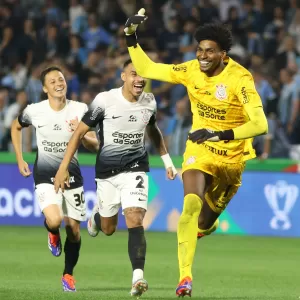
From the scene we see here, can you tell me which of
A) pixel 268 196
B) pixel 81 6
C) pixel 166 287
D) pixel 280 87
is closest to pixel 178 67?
pixel 166 287

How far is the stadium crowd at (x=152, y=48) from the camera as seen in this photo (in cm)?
1984

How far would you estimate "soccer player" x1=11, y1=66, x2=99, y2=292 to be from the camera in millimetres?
11727

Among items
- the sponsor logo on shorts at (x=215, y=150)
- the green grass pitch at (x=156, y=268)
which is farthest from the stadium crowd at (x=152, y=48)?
the sponsor logo on shorts at (x=215, y=150)

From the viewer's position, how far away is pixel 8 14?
23.9 meters

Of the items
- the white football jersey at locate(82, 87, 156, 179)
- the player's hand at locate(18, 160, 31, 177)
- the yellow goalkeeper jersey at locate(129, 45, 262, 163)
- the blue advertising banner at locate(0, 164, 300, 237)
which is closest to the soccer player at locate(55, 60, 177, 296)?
the white football jersey at locate(82, 87, 156, 179)

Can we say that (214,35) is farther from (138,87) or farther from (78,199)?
(78,199)

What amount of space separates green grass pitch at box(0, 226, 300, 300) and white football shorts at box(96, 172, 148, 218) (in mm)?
841

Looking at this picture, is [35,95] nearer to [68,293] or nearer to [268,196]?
[268,196]

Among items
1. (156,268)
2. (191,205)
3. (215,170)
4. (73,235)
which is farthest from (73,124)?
(156,268)

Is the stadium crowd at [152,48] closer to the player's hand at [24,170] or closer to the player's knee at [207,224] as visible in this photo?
the player's knee at [207,224]

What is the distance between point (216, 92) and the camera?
10.5 meters

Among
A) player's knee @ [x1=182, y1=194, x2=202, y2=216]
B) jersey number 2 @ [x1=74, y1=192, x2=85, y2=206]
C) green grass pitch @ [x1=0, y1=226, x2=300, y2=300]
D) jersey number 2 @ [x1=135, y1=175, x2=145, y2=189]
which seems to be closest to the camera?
player's knee @ [x1=182, y1=194, x2=202, y2=216]

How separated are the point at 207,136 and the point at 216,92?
3.15 feet

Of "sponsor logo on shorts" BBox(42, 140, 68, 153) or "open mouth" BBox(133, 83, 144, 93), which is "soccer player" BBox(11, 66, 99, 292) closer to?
"sponsor logo on shorts" BBox(42, 140, 68, 153)
